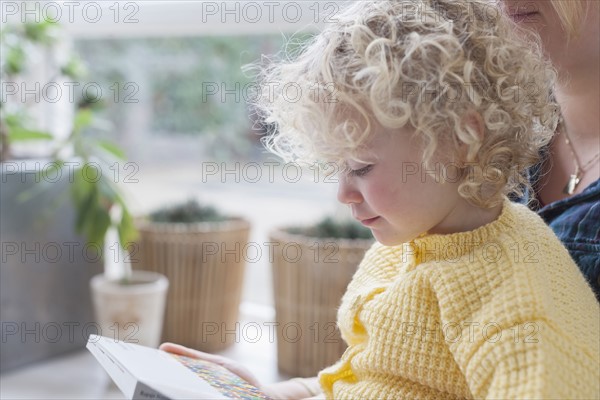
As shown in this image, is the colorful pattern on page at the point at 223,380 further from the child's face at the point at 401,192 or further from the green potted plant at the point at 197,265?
the green potted plant at the point at 197,265

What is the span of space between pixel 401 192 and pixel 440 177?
48mm

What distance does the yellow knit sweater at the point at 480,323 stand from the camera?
2.45ft

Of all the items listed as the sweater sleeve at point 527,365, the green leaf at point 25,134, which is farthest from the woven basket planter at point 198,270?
the sweater sleeve at point 527,365

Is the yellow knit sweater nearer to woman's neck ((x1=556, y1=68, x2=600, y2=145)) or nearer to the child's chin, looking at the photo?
the child's chin

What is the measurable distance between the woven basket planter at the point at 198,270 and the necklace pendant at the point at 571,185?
41.0 inches

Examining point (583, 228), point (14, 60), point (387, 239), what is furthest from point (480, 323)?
point (14, 60)

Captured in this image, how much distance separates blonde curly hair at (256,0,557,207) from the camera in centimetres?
83

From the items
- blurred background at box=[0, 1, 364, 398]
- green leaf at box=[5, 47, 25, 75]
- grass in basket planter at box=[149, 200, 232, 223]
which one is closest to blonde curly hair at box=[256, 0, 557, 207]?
blurred background at box=[0, 1, 364, 398]

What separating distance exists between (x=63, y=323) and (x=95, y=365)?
154mm

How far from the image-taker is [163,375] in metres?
0.84

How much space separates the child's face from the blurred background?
0.61 meters

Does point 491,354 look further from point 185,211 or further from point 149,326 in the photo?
point 185,211

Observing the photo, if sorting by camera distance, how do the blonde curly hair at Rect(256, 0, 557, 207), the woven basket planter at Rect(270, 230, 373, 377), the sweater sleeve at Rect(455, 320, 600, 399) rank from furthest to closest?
the woven basket planter at Rect(270, 230, 373, 377) < the blonde curly hair at Rect(256, 0, 557, 207) < the sweater sleeve at Rect(455, 320, 600, 399)

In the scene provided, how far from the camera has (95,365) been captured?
1966 millimetres
